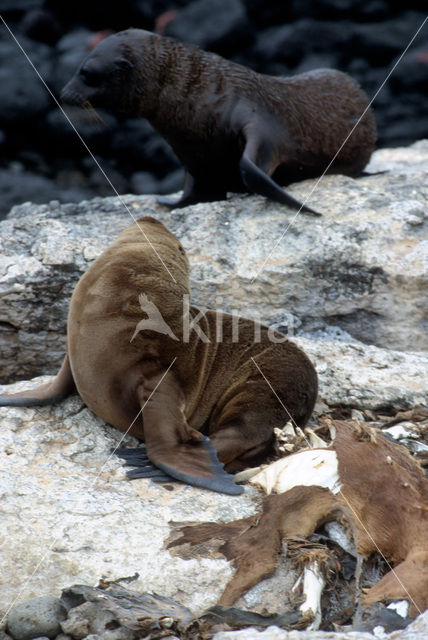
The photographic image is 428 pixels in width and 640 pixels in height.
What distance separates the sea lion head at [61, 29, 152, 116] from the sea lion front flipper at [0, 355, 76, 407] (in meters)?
2.68

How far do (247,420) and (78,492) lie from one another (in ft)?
3.13

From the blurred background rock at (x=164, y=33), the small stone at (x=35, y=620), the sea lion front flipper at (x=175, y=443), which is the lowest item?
the blurred background rock at (x=164, y=33)

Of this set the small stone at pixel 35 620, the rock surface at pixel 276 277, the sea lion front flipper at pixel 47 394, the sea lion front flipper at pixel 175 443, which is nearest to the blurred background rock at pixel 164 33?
the rock surface at pixel 276 277

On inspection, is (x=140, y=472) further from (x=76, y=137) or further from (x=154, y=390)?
(x=76, y=137)

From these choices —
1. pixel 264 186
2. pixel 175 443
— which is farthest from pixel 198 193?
pixel 175 443

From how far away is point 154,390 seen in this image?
3.45 metres

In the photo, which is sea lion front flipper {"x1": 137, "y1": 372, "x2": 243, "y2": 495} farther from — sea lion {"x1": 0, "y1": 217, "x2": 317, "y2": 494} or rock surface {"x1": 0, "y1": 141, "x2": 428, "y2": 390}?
rock surface {"x1": 0, "y1": 141, "x2": 428, "y2": 390}

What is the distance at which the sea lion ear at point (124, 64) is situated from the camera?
5.78 m

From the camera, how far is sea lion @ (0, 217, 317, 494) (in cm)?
349

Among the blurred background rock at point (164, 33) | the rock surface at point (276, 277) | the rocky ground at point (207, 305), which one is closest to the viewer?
the rocky ground at point (207, 305)

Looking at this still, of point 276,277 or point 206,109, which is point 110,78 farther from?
point 276,277

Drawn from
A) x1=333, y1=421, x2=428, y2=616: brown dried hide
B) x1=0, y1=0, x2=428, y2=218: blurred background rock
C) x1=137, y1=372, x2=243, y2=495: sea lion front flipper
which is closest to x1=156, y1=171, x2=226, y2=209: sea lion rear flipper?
x1=137, y1=372, x2=243, y2=495: sea lion front flipper

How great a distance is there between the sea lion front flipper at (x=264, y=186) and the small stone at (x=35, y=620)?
11.0 feet

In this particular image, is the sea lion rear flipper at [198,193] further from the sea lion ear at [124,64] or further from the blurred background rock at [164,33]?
the blurred background rock at [164,33]
